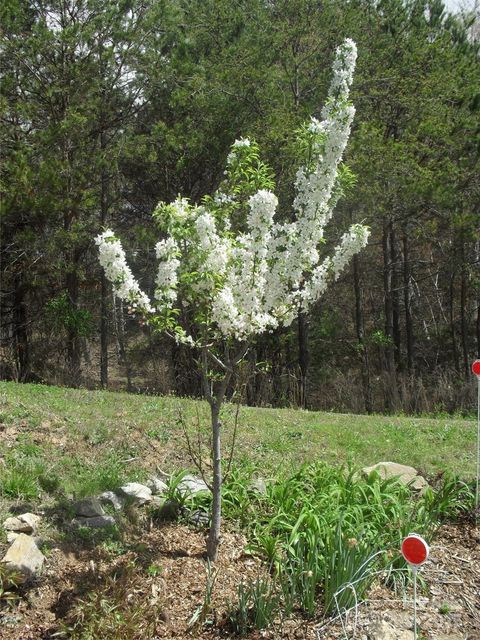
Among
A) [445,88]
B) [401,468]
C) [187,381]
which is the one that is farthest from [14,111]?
[401,468]

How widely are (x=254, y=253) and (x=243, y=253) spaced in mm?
81

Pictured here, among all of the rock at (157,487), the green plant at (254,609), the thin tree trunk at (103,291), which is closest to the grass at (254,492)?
the green plant at (254,609)

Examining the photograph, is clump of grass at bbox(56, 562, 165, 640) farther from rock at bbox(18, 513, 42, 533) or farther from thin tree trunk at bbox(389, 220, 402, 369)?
thin tree trunk at bbox(389, 220, 402, 369)

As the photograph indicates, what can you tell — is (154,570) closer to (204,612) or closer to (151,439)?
(204,612)

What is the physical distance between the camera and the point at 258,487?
525 centimetres

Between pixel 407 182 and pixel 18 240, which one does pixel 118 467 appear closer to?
pixel 18 240

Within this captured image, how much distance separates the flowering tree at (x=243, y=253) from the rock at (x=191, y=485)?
2.50ft

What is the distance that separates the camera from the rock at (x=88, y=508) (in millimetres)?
4637

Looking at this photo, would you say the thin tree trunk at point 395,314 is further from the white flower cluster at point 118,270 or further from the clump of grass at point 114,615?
the clump of grass at point 114,615

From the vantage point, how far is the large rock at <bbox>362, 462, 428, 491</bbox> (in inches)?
225

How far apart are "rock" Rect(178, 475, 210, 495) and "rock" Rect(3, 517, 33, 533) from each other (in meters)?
1.20

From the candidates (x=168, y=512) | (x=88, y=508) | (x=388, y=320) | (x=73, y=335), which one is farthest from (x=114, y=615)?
(x=388, y=320)

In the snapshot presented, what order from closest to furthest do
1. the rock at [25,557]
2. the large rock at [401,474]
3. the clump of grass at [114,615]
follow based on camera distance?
the clump of grass at [114,615], the rock at [25,557], the large rock at [401,474]

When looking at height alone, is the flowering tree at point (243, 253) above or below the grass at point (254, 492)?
above
